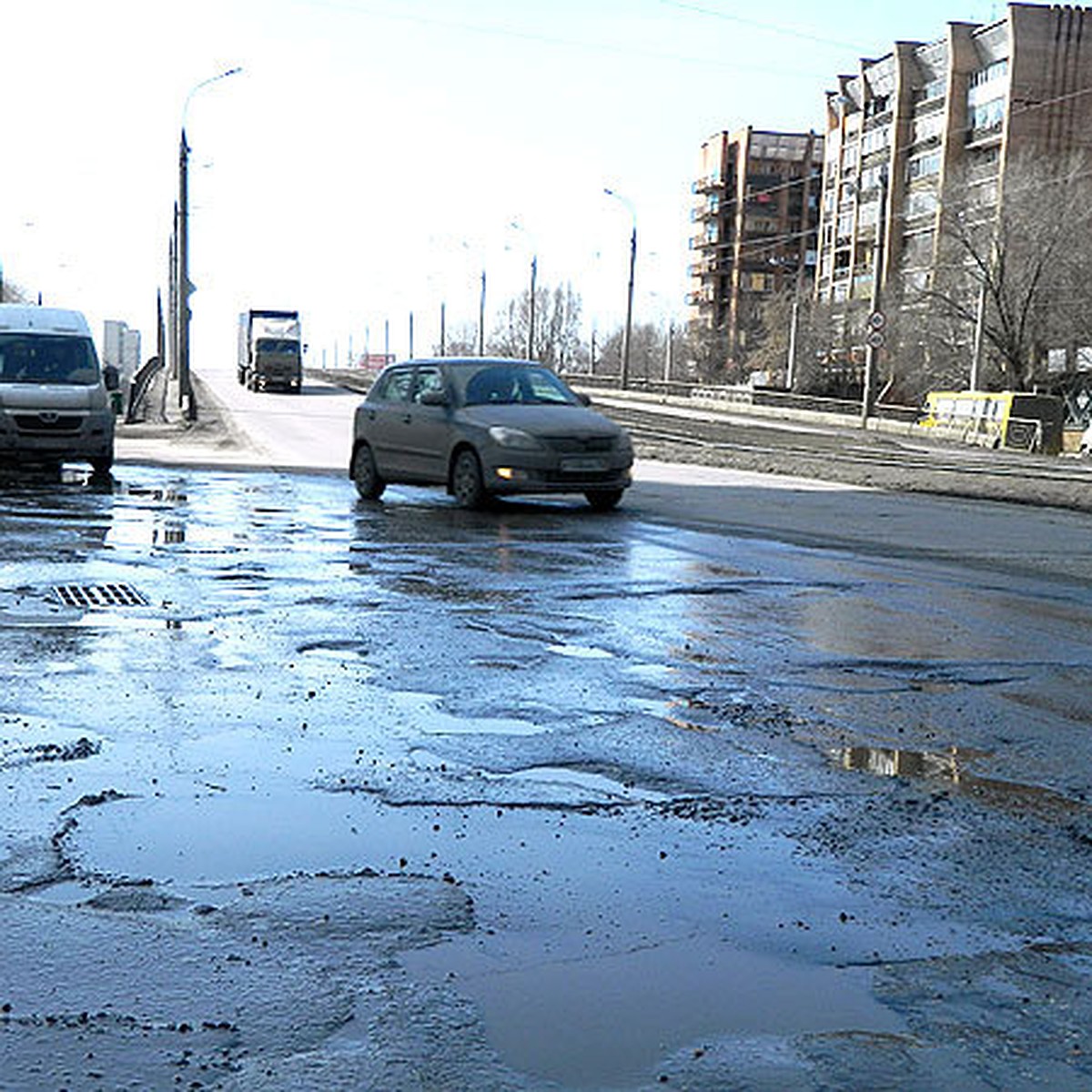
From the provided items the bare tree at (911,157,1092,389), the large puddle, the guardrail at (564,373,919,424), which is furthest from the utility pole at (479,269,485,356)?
the large puddle

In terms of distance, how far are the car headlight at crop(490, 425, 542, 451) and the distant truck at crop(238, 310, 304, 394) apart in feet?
168

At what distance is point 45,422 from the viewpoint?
21281 mm

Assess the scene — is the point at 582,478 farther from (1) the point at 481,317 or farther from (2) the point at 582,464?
(1) the point at 481,317

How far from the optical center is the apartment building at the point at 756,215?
13650 centimetres

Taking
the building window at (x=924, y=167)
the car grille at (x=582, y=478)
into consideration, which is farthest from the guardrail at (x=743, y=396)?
the car grille at (x=582, y=478)

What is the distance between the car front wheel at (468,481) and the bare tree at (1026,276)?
4948 centimetres

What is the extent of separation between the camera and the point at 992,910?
4.30 metres

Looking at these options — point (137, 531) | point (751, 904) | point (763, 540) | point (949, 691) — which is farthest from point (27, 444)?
point (751, 904)

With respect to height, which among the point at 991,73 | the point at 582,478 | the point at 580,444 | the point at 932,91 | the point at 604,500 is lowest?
the point at 604,500

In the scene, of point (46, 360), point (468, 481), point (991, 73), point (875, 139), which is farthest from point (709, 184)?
point (468, 481)

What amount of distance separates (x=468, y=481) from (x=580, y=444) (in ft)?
4.34

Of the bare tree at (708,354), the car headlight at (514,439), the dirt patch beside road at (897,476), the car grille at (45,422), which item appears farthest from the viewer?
the bare tree at (708,354)

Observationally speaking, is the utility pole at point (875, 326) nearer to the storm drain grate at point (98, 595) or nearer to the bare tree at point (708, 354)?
the storm drain grate at point (98, 595)

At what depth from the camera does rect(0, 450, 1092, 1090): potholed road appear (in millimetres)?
3406
